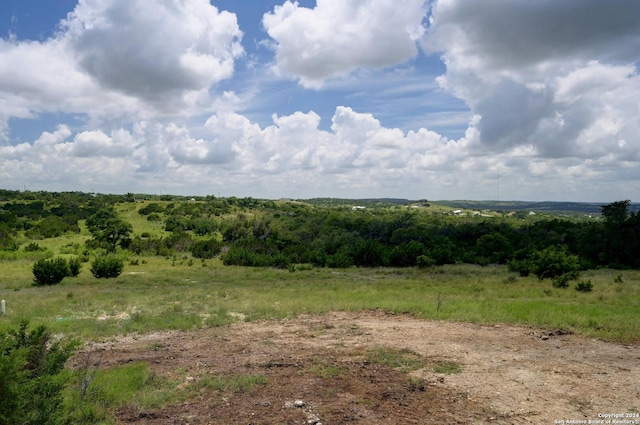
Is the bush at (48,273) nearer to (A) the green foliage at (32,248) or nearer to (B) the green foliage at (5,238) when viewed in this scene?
(A) the green foliage at (32,248)

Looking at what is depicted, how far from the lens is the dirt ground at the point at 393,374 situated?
6.99 meters

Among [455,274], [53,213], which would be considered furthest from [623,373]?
[53,213]

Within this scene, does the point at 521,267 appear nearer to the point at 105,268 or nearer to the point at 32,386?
the point at 105,268

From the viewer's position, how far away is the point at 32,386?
5.29 meters

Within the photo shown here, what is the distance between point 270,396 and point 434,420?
2827mm

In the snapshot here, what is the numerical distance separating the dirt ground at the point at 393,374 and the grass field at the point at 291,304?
1.56 m

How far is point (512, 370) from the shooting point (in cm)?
912

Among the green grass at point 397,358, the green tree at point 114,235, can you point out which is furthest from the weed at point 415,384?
the green tree at point 114,235

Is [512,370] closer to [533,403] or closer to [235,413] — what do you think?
[533,403]

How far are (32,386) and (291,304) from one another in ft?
44.3

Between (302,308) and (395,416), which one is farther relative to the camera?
(302,308)

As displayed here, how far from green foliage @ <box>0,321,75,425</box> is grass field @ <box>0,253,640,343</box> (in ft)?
5.75

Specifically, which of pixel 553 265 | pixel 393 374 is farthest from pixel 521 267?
pixel 393 374

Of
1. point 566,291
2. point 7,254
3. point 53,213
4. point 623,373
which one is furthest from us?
point 53,213
